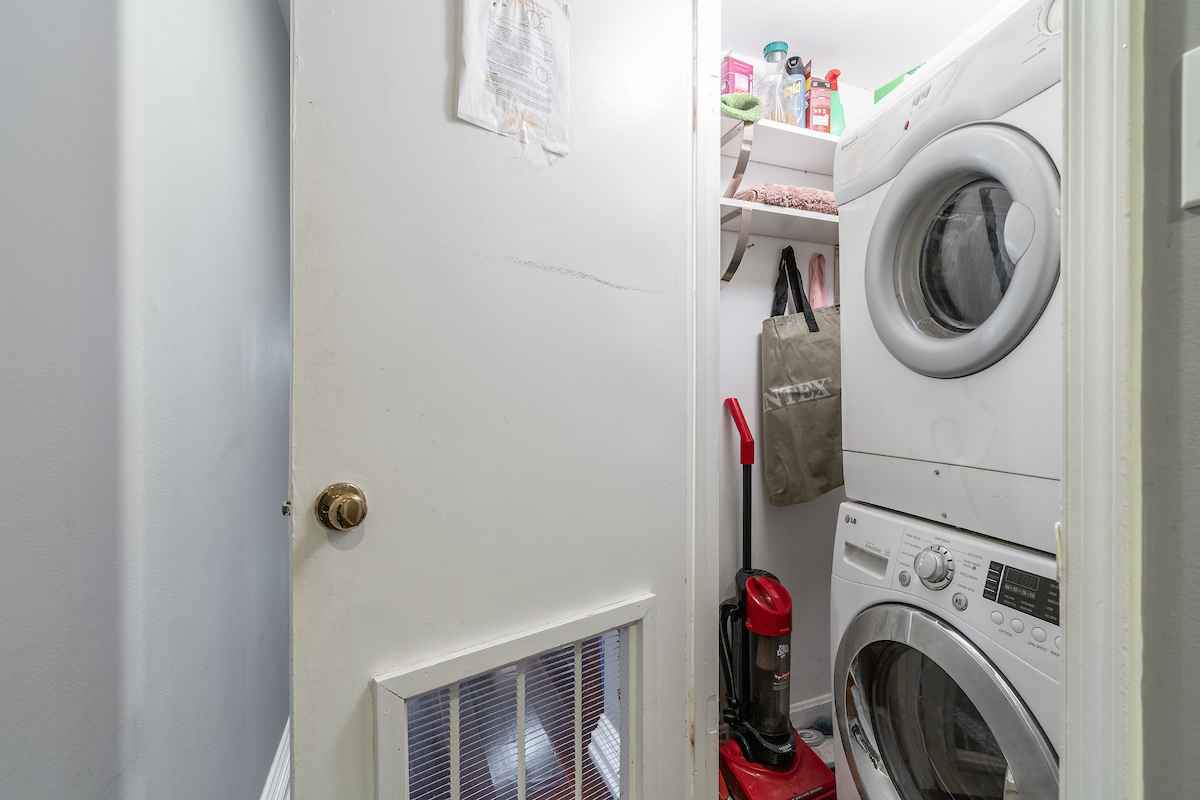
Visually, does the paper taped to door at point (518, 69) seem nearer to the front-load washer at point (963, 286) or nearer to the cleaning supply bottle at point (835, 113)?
the front-load washer at point (963, 286)

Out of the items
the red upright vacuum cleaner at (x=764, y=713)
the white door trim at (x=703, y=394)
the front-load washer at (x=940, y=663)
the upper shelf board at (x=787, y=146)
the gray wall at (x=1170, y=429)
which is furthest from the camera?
the upper shelf board at (x=787, y=146)

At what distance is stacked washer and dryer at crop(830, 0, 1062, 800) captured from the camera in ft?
2.61

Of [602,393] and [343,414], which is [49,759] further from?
[602,393]

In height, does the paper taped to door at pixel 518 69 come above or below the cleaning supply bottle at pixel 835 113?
below

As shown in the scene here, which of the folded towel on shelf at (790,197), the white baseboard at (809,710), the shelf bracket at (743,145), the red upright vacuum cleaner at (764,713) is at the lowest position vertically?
the white baseboard at (809,710)

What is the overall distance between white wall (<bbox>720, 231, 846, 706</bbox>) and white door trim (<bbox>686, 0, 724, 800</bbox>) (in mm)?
607

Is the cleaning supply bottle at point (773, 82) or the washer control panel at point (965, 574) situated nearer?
the washer control panel at point (965, 574)

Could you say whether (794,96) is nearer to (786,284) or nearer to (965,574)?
(786,284)

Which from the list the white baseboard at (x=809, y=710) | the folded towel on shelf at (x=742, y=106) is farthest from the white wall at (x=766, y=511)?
the folded towel on shelf at (x=742, y=106)

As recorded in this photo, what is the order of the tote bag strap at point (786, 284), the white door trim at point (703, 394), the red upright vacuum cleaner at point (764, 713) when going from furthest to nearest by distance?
the tote bag strap at point (786, 284)
the red upright vacuum cleaner at point (764, 713)
the white door trim at point (703, 394)

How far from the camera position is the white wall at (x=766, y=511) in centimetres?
170

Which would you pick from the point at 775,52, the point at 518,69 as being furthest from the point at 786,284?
the point at 518,69

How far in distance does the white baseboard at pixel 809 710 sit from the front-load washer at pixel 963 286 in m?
1.05

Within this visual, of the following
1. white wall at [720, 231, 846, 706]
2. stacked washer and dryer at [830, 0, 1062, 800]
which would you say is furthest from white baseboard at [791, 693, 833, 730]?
stacked washer and dryer at [830, 0, 1062, 800]
